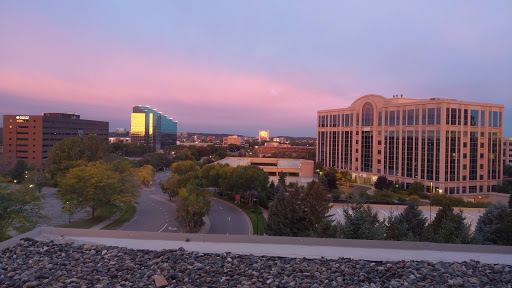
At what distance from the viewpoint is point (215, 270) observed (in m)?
3.66

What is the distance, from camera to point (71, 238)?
187 inches

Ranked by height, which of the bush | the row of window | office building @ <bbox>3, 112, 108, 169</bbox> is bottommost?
the bush

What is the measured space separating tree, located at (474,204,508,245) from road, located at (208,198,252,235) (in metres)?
10.3

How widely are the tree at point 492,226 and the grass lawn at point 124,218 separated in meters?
17.3

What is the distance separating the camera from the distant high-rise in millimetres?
96375

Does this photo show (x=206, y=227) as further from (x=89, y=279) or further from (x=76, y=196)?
(x=89, y=279)

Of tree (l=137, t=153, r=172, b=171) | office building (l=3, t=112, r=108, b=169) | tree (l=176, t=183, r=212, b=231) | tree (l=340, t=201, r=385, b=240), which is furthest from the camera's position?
office building (l=3, t=112, r=108, b=169)

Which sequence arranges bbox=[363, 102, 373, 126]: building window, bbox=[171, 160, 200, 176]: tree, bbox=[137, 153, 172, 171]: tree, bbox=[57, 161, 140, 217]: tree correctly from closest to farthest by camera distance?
bbox=[57, 161, 140, 217]: tree, bbox=[171, 160, 200, 176]: tree, bbox=[363, 102, 373, 126]: building window, bbox=[137, 153, 172, 171]: tree

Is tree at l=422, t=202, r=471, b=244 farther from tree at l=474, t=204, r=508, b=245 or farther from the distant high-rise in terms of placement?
the distant high-rise

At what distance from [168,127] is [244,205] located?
288 ft

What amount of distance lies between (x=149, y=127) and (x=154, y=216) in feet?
273

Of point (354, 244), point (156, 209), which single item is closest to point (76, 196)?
point (156, 209)

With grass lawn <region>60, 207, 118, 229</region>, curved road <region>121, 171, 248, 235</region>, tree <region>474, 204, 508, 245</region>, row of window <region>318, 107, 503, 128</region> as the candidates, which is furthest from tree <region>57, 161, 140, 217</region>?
row of window <region>318, 107, 503, 128</region>

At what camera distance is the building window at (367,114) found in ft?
120
